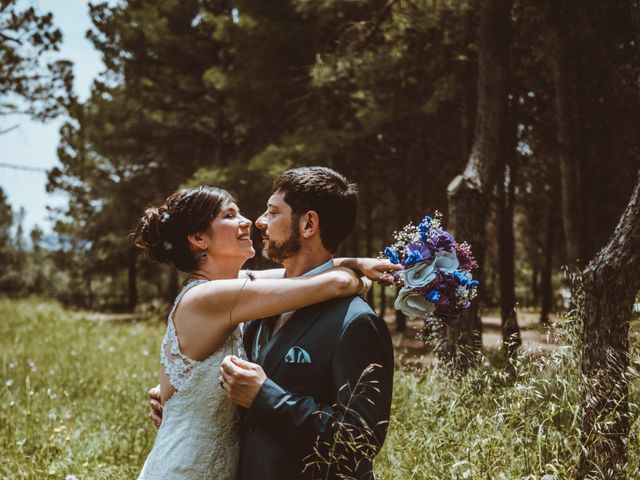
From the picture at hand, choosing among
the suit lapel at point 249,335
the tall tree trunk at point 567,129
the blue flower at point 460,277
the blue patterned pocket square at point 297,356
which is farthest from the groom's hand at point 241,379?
the tall tree trunk at point 567,129

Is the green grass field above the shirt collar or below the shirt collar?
below

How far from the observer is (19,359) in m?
9.67

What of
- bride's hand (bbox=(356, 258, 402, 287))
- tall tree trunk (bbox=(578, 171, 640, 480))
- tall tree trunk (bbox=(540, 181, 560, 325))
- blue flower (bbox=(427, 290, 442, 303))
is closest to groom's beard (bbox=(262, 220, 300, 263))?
bride's hand (bbox=(356, 258, 402, 287))

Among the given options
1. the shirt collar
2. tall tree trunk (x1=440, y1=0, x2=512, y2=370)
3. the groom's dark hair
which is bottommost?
the shirt collar

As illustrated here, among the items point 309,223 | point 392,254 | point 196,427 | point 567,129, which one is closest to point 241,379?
point 196,427

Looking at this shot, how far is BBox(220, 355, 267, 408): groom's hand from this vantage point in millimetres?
2275

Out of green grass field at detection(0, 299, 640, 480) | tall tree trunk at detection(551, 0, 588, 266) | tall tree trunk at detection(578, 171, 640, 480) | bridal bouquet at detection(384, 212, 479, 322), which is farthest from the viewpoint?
tall tree trunk at detection(551, 0, 588, 266)

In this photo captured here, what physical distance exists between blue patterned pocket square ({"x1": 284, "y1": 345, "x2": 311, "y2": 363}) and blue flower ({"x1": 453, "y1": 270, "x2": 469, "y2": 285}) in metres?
0.71

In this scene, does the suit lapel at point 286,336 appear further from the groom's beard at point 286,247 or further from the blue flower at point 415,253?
the blue flower at point 415,253

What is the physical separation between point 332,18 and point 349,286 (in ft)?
41.7

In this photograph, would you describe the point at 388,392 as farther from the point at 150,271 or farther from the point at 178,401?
the point at 150,271

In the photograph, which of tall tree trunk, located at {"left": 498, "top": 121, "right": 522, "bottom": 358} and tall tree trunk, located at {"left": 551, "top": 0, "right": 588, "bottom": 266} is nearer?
tall tree trunk, located at {"left": 551, "top": 0, "right": 588, "bottom": 266}

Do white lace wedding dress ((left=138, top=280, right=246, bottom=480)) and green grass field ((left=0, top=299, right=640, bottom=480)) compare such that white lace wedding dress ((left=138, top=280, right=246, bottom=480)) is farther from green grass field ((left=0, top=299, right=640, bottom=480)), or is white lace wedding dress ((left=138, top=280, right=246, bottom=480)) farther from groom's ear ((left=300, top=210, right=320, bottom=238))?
green grass field ((left=0, top=299, right=640, bottom=480))

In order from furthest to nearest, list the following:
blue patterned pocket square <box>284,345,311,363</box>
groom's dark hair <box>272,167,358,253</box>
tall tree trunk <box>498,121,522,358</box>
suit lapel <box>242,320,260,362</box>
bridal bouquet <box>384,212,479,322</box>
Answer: tall tree trunk <box>498,121,522,358</box> → suit lapel <box>242,320,260,362</box> → groom's dark hair <box>272,167,358,253</box> → bridal bouquet <box>384,212,479,322</box> → blue patterned pocket square <box>284,345,311,363</box>
